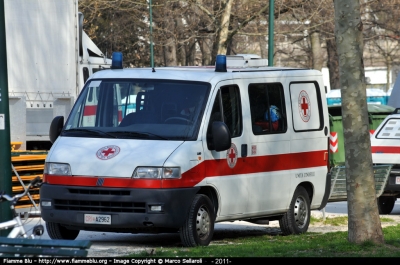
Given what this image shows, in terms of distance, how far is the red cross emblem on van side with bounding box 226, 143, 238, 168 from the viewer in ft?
38.6

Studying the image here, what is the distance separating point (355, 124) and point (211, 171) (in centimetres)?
201

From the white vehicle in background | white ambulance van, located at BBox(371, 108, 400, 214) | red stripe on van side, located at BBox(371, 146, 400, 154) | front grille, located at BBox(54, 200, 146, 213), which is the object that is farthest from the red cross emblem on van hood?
the white vehicle in background

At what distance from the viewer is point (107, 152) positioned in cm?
1109

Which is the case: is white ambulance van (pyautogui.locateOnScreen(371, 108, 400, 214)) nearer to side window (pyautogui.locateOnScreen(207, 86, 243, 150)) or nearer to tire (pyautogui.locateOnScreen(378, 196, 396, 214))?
tire (pyautogui.locateOnScreen(378, 196, 396, 214))

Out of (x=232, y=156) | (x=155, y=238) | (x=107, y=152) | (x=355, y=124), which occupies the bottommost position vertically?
(x=155, y=238)

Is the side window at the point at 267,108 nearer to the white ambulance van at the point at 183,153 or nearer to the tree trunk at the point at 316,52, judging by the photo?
the white ambulance van at the point at 183,153

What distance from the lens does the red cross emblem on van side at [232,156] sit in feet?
38.6

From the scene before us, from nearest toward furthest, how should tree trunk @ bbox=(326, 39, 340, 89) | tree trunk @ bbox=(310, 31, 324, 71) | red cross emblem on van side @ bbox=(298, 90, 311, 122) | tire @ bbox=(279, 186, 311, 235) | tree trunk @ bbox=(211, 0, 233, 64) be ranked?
tire @ bbox=(279, 186, 311, 235), red cross emblem on van side @ bbox=(298, 90, 311, 122), tree trunk @ bbox=(211, 0, 233, 64), tree trunk @ bbox=(310, 31, 324, 71), tree trunk @ bbox=(326, 39, 340, 89)

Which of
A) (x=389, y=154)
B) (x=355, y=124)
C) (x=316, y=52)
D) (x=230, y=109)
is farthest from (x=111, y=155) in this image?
(x=316, y=52)

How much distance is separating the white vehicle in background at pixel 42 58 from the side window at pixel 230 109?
868cm

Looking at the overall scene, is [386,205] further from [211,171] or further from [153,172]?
[153,172]

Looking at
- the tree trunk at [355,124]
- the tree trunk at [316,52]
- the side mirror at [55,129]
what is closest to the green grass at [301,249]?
the tree trunk at [355,124]

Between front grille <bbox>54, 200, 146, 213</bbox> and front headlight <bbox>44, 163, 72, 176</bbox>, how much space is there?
33cm

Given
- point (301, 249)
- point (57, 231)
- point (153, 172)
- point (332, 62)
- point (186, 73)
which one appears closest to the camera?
point (301, 249)
